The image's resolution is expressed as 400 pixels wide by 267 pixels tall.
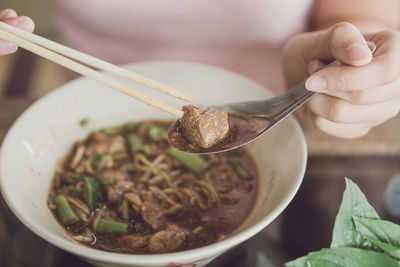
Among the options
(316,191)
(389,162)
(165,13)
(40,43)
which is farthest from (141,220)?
(389,162)

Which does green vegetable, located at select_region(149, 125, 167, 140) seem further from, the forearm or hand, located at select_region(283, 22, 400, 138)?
the forearm

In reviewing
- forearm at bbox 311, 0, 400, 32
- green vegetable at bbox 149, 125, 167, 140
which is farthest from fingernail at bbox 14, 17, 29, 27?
forearm at bbox 311, 0, 400, 32

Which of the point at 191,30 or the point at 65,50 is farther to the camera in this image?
the point at 191,30

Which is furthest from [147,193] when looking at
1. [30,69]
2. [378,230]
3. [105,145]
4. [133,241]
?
[30,69]

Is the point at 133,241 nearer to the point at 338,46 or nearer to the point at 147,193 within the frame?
the point at 147,193

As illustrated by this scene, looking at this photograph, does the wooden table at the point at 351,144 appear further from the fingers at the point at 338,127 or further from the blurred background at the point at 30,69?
the blurred background at the point at 30,69

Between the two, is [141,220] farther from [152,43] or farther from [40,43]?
[152,43]

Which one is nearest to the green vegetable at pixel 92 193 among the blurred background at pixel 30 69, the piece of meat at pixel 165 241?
the piece of meat at pixel 165 241
